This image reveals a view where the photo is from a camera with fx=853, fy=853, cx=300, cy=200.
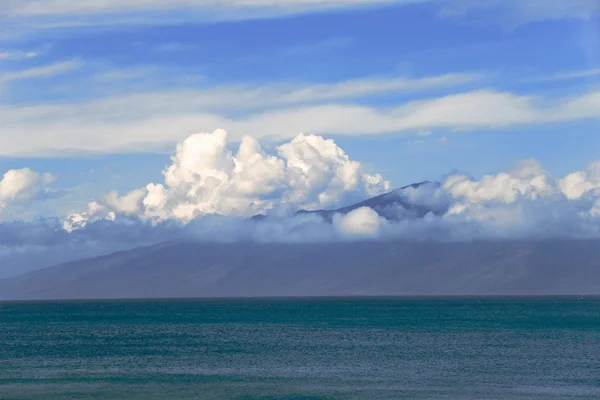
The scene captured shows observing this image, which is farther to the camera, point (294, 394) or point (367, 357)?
point (367, 357)

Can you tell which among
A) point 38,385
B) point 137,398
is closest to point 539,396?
point 137,398

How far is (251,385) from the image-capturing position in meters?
94.4

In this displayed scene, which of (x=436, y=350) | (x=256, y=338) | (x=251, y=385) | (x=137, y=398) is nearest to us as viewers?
(x=137, y=398)

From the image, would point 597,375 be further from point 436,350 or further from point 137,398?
point 137,398

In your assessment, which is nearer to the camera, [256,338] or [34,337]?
[256,338]

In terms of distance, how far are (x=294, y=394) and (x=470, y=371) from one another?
26.6m

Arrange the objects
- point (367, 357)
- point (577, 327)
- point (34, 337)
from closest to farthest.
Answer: point (367, 357), point (34, 337), point (577, 327)

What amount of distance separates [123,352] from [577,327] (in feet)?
358

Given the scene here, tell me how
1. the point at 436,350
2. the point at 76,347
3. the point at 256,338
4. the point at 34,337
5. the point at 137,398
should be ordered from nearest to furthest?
the point at 137,398, the point at 436,350, the point at 76,347, the point at 256,338, the point at 34,337

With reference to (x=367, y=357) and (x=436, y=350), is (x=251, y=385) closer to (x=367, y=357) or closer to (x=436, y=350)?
A: (x=367, y=357)

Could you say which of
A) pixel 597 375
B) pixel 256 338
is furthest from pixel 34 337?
pixel 597 375

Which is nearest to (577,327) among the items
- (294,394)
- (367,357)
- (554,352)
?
(554,352)

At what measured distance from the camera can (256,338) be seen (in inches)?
6358

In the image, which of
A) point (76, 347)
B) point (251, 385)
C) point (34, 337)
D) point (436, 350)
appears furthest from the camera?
point (34, 337)
